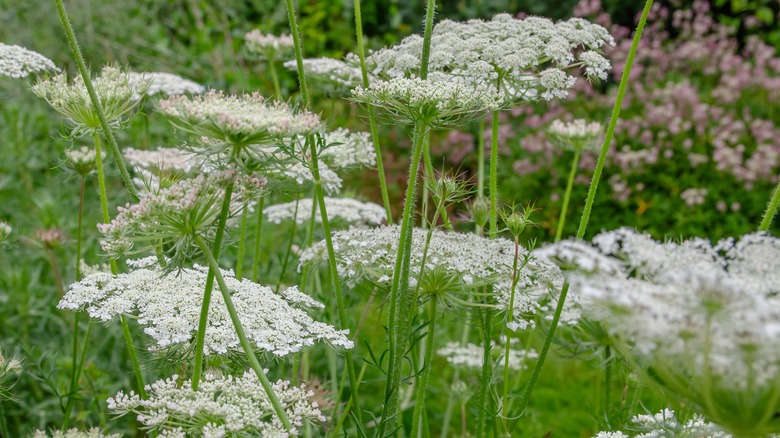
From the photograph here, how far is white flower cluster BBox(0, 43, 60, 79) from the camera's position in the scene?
257 centimetres

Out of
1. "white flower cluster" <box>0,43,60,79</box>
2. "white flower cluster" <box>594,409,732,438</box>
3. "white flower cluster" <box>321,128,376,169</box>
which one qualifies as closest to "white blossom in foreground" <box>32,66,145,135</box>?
"white flower cluster" <box>0,43,60,79</box>

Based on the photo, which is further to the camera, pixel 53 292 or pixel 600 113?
pixel 600 113

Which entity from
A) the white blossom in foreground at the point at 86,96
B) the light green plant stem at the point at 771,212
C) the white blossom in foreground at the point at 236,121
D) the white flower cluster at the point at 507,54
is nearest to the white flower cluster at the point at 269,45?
the white flower cluster at the point at 507,54

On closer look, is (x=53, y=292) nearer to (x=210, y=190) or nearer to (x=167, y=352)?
(x=167, y=352)

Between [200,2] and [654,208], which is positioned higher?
[200,2]

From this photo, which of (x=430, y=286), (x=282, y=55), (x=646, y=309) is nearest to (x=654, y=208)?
(x=282, y=55)

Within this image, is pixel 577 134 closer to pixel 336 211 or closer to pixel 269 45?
pixel 336 211

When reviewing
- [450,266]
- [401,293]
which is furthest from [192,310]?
[450,266]

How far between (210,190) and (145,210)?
0.16 metres

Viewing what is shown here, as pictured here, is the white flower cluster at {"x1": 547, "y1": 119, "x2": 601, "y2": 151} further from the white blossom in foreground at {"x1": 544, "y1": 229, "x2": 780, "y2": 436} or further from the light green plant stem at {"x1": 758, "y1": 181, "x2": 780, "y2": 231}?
the white blossom in foreground at {"x1": 544, "y1": 229, "x2": 780, "y2": 436}

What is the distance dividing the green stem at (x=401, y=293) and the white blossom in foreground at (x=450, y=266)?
5.9 inches

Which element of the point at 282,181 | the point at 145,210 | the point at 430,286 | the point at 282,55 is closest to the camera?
the point at 145,210

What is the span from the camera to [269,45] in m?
3.48

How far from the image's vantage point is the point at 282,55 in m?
3.54
